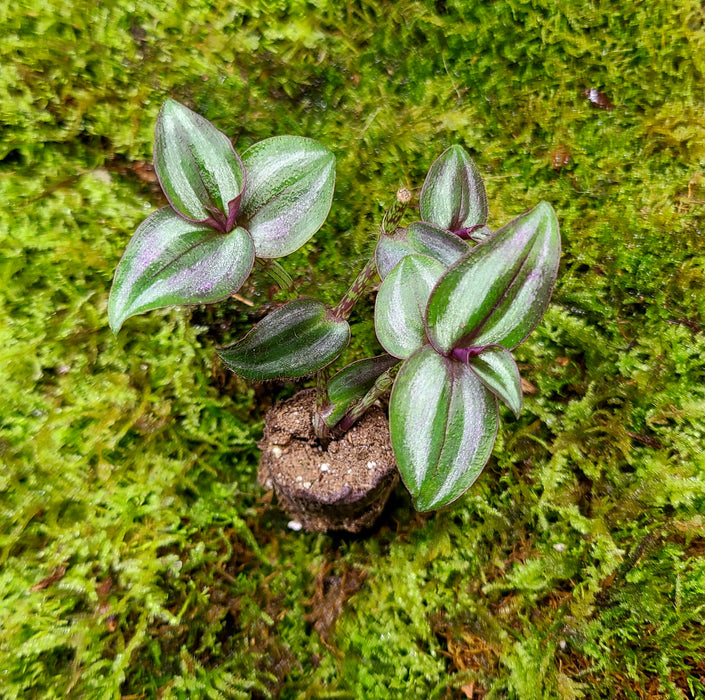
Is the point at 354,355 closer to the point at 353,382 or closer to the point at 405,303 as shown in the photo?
the point at 353,382

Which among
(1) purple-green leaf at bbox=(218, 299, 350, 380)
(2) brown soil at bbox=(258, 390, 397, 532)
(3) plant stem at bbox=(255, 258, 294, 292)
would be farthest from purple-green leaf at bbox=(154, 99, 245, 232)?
(2) brown soil at bbox=(258, 390, 397, 532)

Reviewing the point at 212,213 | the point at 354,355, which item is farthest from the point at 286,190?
the point at 354,355

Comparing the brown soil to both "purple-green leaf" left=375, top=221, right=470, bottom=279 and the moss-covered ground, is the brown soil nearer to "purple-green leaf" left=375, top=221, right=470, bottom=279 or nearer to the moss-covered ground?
the moss-covered ground

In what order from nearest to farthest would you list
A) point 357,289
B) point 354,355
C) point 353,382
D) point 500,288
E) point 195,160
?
point 500,288
point 195,160
point 357,289
point 353,382
point 354,355

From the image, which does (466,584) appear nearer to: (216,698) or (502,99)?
(216,698)

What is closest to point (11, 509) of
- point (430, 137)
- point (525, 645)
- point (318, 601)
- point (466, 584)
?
point (318, 601)

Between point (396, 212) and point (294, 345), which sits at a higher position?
point (396, 212)

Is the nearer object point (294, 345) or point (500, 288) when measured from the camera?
point (500, 288)

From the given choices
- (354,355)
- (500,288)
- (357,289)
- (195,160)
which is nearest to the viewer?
(500,288)
